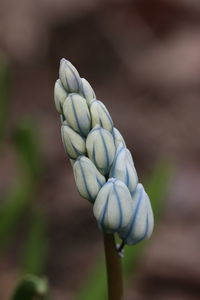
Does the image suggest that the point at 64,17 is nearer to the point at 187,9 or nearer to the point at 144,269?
the point at 187,9

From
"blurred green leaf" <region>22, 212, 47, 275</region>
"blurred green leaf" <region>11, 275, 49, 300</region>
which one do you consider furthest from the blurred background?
"blurred green leaf" <region>11, 275, 49, 300</region>

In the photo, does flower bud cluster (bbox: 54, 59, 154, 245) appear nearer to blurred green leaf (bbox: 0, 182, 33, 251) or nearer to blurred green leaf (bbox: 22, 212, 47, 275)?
blurred green leaf (bbox: 22, 212, 47, 275)

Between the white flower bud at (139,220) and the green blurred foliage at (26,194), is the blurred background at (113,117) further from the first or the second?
the white flower bud at (139,220)

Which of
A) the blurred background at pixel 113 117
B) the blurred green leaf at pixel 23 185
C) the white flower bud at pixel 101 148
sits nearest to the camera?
the white flower bud at pixel 101 148

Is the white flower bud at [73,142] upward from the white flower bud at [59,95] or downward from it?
downward

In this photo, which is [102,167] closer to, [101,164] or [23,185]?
[101,164]

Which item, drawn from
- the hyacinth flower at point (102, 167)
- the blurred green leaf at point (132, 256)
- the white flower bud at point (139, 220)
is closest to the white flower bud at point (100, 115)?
the hyacinth flower at point (102, 167)
